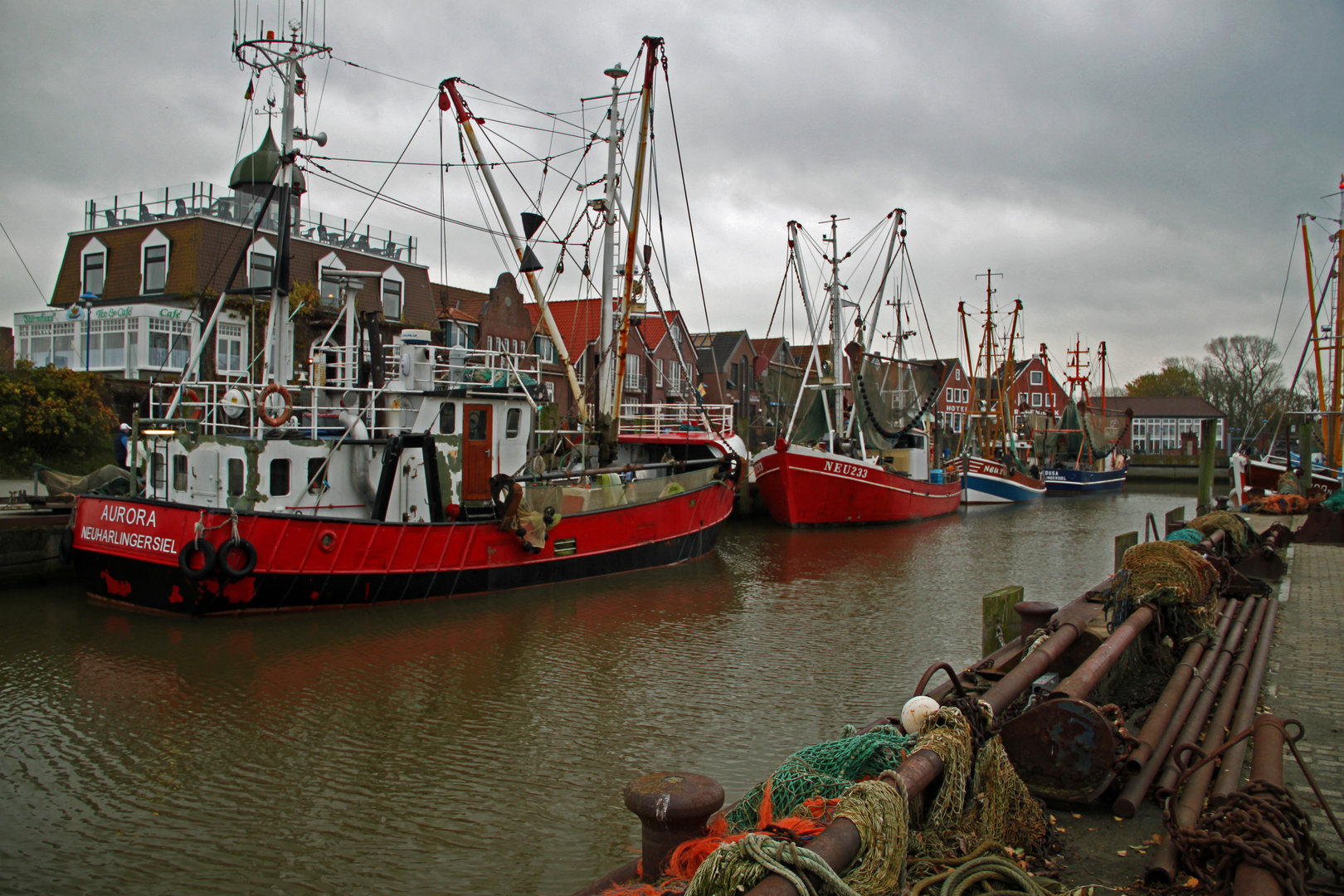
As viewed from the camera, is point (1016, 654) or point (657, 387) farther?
point (657, 387)

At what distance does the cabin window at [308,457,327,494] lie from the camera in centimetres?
1472

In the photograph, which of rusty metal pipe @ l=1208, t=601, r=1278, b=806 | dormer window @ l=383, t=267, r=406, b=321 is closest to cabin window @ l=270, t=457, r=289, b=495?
rusty metal pipe @ l=1208, t=601, r=1278, b=806

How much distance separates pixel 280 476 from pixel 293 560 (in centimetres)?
188

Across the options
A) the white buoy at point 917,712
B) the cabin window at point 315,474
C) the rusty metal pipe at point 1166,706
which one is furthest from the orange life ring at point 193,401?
the rusty metal pipe at point 1166,706

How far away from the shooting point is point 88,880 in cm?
618

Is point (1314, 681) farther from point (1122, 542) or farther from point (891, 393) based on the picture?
point (891, 393)

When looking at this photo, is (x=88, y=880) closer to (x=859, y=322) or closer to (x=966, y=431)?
(x=859, y=322)

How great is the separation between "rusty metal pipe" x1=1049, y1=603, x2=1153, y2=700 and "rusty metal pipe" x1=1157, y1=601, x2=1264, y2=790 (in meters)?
0.55

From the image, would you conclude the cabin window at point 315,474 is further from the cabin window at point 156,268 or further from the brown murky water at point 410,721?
the cabin window at point 156,268

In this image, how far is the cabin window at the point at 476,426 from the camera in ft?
55.6

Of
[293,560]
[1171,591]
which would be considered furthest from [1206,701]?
[293,560]

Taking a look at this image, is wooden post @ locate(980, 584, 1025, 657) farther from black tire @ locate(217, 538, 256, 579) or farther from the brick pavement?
black tire @ locate(217, 538, 256, 579)

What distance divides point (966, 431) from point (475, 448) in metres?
33.2

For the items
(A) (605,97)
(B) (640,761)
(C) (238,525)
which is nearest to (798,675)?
(B) (640,761)
